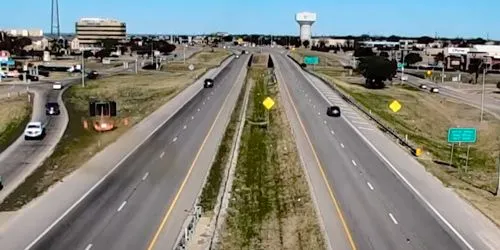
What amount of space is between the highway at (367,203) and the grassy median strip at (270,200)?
96cm

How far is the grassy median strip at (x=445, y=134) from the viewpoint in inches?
1639

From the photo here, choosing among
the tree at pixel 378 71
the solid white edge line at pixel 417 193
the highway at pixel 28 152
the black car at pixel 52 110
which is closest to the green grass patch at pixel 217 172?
the solid white edge line at pixel 417 193

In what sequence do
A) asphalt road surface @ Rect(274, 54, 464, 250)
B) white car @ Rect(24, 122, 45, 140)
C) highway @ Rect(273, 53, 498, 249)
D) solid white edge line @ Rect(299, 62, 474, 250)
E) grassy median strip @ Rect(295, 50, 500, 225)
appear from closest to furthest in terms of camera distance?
highway @ Rect(273, 53, 498, 249) → asphalt road surface @ Rect(274, 54, 464, 250) → solid white edge line @ Rect(299, 62, 474, 250) → grassy median strip @ Rect(295, 50, 500, 225) → white car @ Rect(24, 122, 45, 140)

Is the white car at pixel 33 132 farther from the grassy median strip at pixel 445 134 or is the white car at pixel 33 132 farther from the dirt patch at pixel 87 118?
the grassy median strip at pixel 445 134

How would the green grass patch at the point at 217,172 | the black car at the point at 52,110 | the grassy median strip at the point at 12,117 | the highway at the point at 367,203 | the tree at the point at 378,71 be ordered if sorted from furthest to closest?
the tree at the point at 378,71
the black car at the point at 52,110
the grassy median strip at the point at 12,117
the green grass patch at the point at 217,172
the highway at the point at 367,203

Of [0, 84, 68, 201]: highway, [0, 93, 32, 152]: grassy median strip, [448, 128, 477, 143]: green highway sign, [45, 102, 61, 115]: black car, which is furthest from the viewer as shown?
[45, 102, 61, 115]: black car

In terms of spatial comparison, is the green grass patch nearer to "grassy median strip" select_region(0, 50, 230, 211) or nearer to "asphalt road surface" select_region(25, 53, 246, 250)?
"asphalt road surface" select_region(25, 53, 246, 250)

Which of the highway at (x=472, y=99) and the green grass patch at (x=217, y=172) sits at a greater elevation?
the green grass patch at (x=217, y=172)

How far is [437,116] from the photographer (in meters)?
96.8

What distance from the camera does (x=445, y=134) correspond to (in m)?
81.2

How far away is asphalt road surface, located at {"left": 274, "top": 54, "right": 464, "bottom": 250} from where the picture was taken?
2919cm

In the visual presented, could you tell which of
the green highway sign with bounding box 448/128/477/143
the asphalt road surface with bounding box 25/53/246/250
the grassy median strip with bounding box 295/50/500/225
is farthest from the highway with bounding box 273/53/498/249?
the asphalt road surface with bounding box 25/53/246/250

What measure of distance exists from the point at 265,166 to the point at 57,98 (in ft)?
183

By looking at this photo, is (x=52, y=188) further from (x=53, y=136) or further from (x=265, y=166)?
(x=53, y=136)
